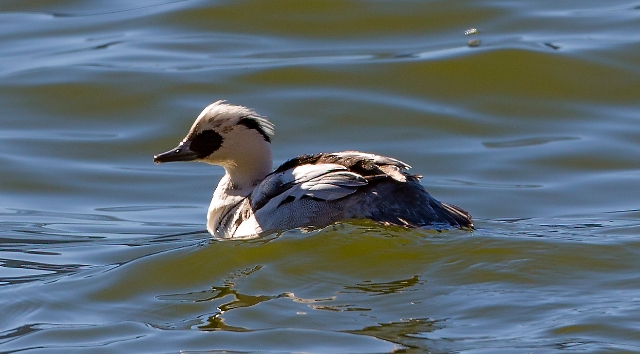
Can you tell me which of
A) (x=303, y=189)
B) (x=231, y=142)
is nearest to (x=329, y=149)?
(x=231, y=142)

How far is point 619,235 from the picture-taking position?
945cm

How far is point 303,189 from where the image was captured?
914 centimetres

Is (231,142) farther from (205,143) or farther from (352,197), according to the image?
(352,197)

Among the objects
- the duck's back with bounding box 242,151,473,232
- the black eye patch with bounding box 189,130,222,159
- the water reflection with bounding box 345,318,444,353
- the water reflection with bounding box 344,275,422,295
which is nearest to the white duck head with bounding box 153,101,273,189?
the black eye patch with bounding box 189,130,222,159

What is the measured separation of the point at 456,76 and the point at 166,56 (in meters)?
4.03

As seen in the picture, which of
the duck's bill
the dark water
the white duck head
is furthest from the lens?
the duck's bill

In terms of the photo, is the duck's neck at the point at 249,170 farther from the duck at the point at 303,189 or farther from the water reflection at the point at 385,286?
the water reflection at the point at 385,286

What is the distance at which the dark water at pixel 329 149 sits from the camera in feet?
25.2

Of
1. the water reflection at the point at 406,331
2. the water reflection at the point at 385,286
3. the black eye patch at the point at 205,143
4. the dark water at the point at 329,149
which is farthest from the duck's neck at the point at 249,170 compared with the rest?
the water reflection at the point at 406,331

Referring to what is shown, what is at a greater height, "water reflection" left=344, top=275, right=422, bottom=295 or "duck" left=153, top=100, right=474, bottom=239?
"duck" left=153, top=100, right=474, bottom=239

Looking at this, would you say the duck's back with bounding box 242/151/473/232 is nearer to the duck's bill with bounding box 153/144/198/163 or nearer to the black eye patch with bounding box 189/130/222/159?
the black eye patch with bounding box 189/130/222/159

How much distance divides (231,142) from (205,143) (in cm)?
22

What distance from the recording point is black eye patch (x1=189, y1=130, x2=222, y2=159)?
33.4ft

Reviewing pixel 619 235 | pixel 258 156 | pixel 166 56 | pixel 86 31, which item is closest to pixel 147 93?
pixel 166 56
